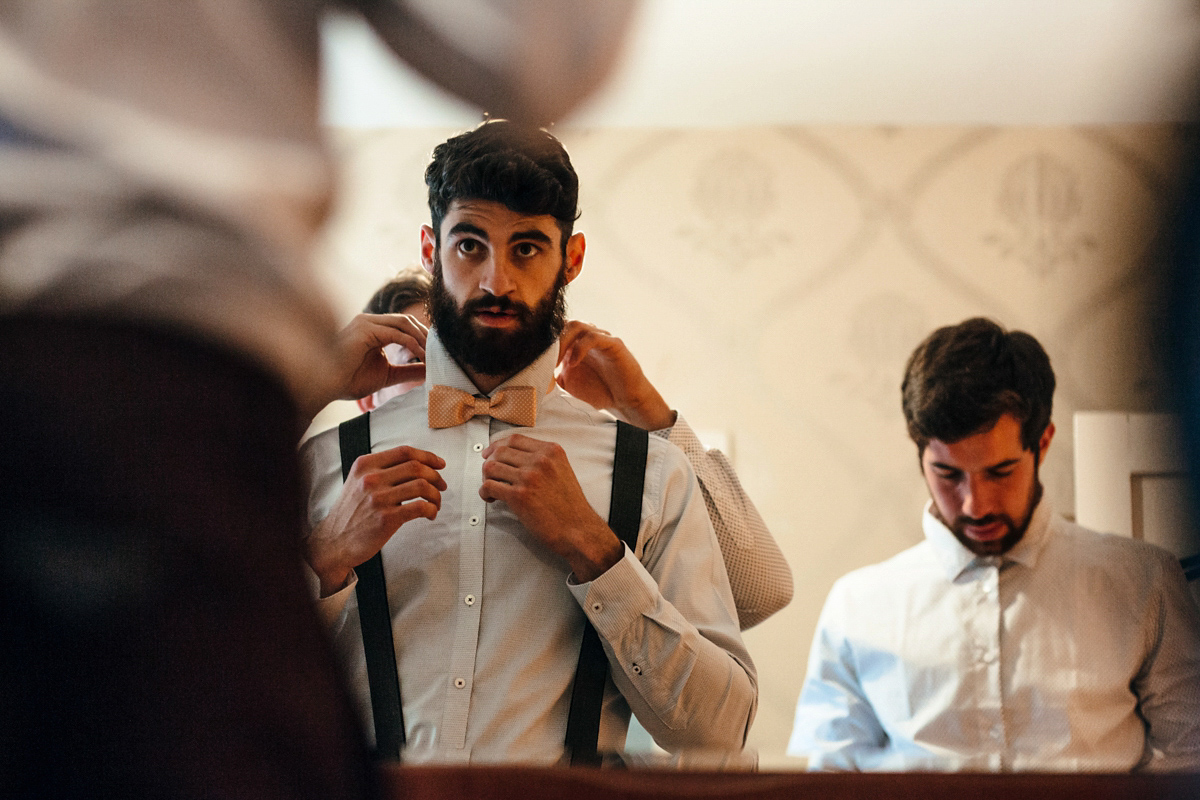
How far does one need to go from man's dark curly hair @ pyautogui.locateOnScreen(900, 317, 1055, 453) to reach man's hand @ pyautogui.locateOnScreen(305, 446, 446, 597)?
0.27 meters

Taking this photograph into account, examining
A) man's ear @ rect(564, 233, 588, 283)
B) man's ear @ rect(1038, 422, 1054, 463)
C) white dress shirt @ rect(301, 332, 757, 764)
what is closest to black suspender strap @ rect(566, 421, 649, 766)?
white dress shirt @ rect(301, 332, 757, 764)

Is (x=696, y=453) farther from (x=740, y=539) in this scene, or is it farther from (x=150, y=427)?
(x=150, y=427)

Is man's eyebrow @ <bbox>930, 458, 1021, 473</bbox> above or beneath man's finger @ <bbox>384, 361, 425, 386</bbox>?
beneath

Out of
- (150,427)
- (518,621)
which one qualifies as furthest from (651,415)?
(150,427)

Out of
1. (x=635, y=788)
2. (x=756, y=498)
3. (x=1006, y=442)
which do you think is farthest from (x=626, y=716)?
(x=1006, y=442)

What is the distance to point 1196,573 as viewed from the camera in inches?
20.7

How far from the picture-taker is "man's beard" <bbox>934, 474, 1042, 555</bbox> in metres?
0.55

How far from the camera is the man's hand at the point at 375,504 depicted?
0.48 metres

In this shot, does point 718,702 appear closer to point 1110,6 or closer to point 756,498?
point 756,498

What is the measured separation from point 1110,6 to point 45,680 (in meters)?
0.58

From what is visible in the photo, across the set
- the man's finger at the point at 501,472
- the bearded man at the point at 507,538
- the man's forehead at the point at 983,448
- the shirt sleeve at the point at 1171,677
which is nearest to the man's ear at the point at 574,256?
the bearded man at the point at 507,538

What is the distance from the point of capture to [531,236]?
19.9 inches

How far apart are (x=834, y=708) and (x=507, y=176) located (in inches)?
13.4

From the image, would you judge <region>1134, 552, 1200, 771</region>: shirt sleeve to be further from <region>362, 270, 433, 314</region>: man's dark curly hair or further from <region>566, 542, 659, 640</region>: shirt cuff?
<region>362, 270, 433, 314</region>: man's dark curly hair
